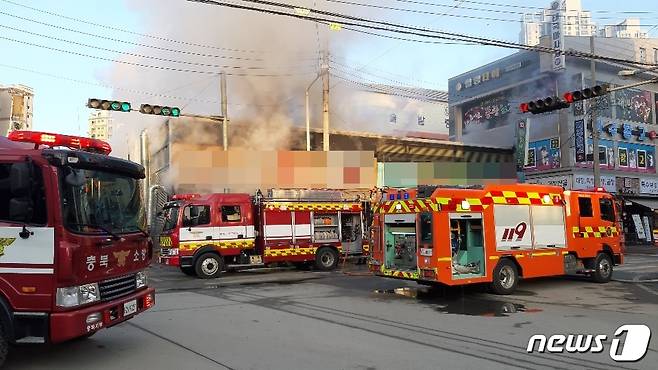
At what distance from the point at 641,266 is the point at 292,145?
13806 millimetres

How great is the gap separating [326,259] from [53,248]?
11855 mm

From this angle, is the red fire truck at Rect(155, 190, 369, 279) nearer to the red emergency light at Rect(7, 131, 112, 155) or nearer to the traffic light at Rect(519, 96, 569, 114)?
the traffic light at Rect(519, 96, 569, 114)

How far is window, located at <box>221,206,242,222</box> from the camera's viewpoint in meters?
14.8

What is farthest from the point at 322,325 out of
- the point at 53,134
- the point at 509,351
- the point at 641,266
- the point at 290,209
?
the point at 641,266

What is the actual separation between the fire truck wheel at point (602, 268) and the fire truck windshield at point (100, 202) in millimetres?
9879

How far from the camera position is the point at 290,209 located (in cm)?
1566

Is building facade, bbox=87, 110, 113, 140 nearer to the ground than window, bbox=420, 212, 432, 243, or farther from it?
farther from it

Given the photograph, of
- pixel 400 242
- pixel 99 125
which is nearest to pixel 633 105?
pixel 400 242

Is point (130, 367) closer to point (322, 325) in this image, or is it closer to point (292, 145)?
point (322, 325)

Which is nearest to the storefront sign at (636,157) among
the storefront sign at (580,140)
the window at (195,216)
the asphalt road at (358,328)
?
the storefront sign at (580,140)

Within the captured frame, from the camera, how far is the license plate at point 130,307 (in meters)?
5.46

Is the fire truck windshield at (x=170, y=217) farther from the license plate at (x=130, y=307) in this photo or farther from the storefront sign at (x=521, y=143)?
the storefront sign at (x=521, y=143)

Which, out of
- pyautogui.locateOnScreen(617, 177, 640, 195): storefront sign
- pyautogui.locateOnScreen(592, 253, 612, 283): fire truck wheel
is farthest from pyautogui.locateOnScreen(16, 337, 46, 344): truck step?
pyautogui.locateOnScreen(617, 177, 640, 195): storefront sign

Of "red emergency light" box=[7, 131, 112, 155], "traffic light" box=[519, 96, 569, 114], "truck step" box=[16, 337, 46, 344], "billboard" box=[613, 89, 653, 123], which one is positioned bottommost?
"truck step" box=[16, 337, 46, 344]
